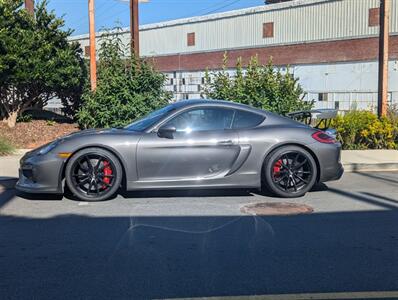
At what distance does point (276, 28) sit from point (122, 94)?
996 inches

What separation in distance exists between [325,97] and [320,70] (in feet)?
7.16

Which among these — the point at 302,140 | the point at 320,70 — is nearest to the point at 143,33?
the point at 320,70

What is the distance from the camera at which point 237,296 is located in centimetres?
421

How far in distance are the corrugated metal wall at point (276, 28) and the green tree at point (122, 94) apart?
19.7m

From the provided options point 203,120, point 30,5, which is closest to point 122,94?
point 30,5

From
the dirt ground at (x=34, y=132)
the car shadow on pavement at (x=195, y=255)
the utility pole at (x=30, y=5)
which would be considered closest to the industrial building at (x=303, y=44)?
the utility pole at (x=30, y=5)

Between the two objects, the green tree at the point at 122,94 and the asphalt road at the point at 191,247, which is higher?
the green tree at the point at 122,94

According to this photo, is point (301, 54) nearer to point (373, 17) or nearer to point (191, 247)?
point (373, 17)

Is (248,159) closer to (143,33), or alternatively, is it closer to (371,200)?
(371,200)

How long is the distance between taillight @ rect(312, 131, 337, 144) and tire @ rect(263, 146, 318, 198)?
0.27 meters

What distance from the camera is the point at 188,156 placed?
7.65 m

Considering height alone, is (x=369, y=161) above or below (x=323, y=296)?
above

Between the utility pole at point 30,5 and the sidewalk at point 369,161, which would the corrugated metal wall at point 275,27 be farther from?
the sidewalk at point 369,161

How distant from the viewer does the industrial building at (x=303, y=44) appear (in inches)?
1210
